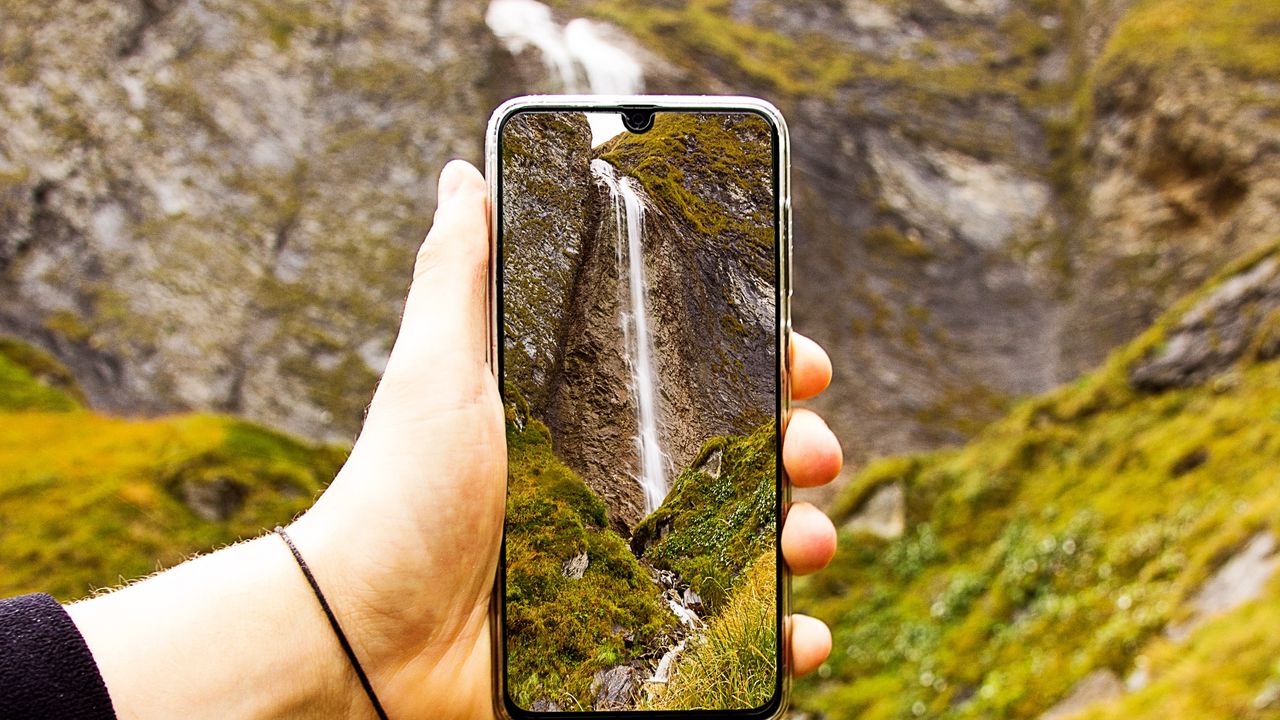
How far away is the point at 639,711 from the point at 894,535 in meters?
14.2

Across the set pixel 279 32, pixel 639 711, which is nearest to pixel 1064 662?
pixel 639 711

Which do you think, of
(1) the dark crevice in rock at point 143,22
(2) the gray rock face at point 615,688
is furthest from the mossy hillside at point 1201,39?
(1) the dark crevice in rock at point 143,22

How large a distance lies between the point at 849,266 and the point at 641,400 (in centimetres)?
3522

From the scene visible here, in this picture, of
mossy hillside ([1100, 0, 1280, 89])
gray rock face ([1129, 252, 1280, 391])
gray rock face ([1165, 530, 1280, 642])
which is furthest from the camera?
mossy hillside ([1100, 0, 1280, 89])

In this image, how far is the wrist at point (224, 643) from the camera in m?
2.96

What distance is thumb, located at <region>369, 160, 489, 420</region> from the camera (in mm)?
3793

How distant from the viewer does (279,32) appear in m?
39.1

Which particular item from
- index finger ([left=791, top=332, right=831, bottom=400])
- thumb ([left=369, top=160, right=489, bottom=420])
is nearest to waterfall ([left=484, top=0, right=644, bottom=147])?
index finger ([left=791, top=332, right=831, bottom=400])

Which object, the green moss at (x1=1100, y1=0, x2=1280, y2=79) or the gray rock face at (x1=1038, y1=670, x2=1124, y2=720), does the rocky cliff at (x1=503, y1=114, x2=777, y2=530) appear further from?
the green moss at (x1=1100, y1=0, x2=1280, y2=79)

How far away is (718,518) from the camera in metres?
4.00

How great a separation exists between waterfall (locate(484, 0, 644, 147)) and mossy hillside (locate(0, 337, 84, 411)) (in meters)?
21.3

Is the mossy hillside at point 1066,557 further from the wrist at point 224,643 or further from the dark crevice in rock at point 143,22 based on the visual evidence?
the dark crevice in rock at point 143,22

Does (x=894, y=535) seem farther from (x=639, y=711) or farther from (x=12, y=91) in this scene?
(x=12, y=91)

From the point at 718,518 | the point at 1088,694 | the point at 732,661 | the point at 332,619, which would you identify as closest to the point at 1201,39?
the point at 1088,694
